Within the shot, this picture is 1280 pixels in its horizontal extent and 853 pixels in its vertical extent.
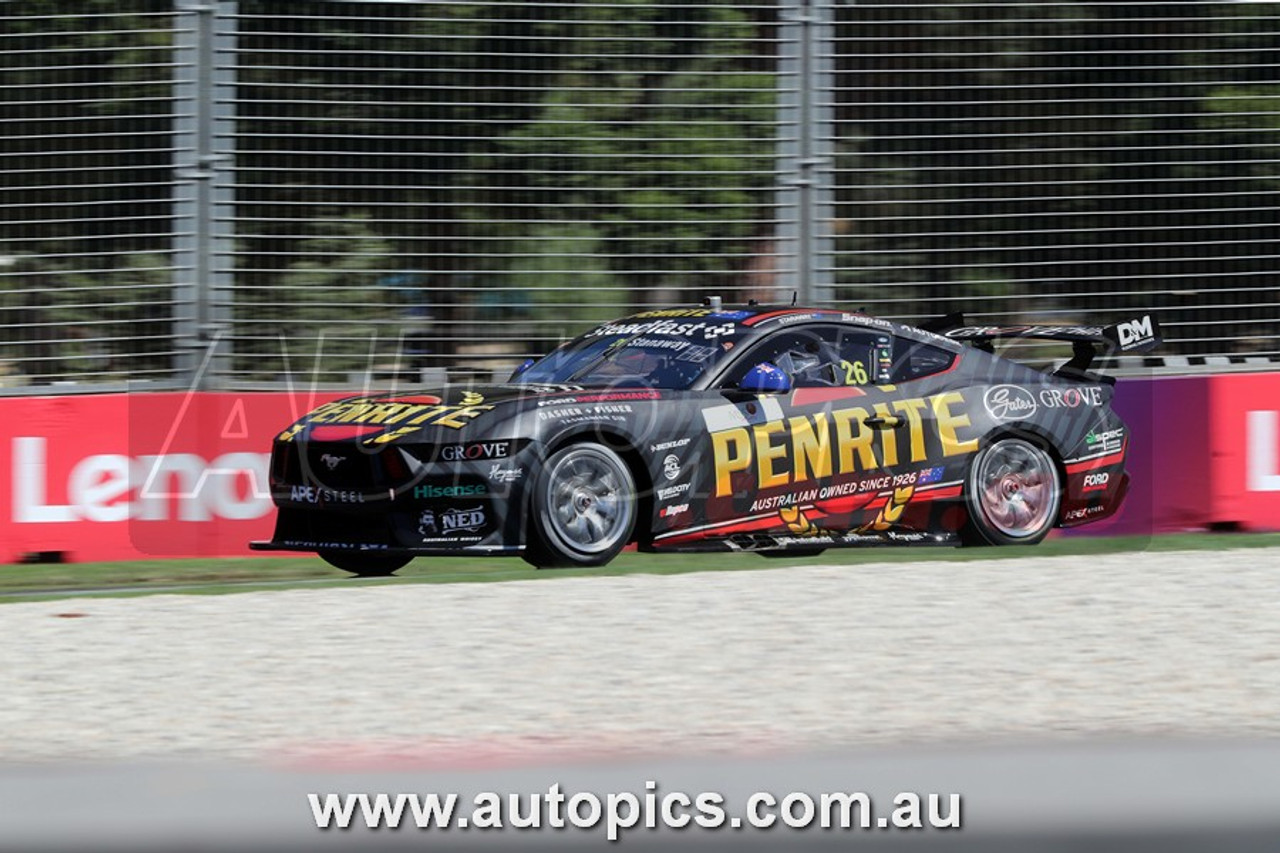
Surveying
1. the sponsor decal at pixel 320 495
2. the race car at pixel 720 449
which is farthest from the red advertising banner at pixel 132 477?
the sponsor decal at pixel 320 495

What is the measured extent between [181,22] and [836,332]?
4492mm

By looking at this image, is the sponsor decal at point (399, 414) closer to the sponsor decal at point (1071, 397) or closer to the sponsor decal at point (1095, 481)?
the sponsor decal at point (1071, 397)

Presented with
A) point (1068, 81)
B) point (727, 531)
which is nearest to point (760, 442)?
point (727, 531)

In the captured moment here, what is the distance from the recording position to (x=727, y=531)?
9625mm

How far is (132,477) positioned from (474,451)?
266 cm

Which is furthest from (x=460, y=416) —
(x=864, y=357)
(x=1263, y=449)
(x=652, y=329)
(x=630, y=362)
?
(x=1263, y=449)

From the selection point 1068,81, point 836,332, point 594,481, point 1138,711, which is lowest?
point 1138,711

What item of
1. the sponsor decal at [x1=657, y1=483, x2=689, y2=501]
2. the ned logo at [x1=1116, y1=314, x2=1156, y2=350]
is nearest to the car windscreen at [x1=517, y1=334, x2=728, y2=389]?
the sponsor decal at [x1=657, y1=483, x2=689, y2=501]

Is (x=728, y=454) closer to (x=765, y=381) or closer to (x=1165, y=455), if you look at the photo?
(x=765, y=381)

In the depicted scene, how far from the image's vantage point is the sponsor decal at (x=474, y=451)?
8992 millimetres

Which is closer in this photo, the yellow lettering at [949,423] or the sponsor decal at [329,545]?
the sponsor decal at [329,545]

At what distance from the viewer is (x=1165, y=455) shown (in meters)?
11.5

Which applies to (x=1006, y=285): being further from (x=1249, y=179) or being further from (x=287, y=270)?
(x=287, y=270)

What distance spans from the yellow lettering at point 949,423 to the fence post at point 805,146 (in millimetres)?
2080
